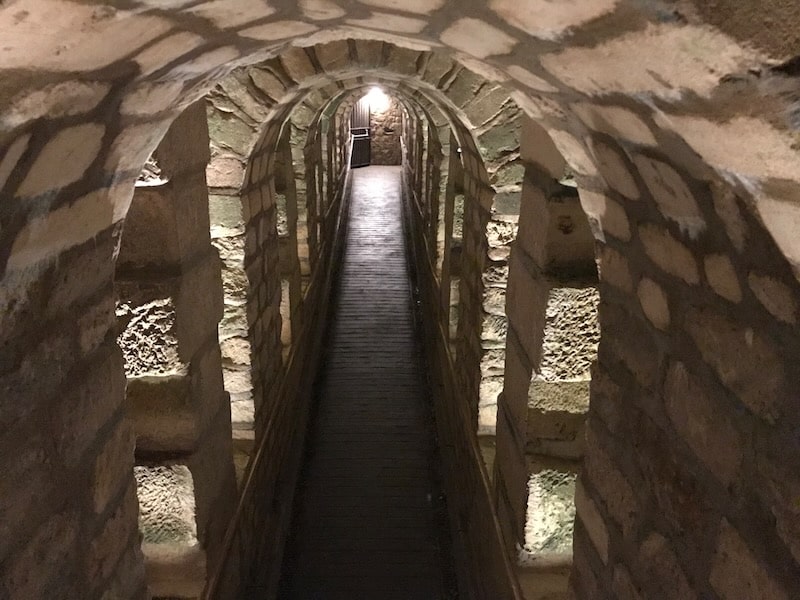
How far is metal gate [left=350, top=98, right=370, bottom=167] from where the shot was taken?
65.5 ft

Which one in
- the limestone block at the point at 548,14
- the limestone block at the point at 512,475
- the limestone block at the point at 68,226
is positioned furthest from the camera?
the limestone block at the point at 512,475

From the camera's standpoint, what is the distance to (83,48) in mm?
908

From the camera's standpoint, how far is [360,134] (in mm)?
20328

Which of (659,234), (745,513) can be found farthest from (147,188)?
(745,513)

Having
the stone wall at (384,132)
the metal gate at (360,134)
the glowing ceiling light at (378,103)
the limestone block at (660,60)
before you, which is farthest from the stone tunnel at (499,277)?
the glowing ceiling light at (378,103)

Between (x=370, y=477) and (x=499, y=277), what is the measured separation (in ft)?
8.08

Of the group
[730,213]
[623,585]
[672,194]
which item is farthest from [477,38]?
[623,585]

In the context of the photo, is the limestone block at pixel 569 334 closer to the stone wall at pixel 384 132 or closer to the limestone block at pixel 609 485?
the limestone block at pixel 609 485

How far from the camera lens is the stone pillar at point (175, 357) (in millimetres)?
2277

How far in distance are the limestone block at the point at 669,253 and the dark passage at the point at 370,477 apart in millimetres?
3430

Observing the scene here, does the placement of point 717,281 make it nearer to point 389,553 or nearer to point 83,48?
point 83,48

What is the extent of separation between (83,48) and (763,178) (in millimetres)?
936

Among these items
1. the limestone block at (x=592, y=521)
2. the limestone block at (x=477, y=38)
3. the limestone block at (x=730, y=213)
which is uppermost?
the limestone block at (x=477, y=38)

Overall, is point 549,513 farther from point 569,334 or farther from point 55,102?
point 55,102
